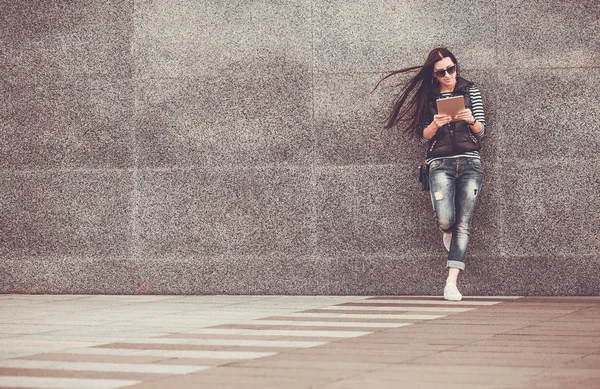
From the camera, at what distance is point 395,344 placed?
17.8 ft

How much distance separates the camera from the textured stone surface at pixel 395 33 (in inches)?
343

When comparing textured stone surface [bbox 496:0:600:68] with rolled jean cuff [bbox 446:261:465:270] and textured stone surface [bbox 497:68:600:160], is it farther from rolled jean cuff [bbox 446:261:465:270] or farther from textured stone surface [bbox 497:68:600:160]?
rolled jean cuff [bbox 446:261:465:270]

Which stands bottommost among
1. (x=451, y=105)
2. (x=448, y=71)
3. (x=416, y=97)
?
(x=451, y=105)

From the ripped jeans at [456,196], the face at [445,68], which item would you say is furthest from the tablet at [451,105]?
the ripped jeans at [456,196]

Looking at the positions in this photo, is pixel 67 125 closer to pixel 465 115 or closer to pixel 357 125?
pixel 357 125

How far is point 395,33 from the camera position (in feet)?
29.0

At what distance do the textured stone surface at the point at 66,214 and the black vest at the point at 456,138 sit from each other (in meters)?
2.72

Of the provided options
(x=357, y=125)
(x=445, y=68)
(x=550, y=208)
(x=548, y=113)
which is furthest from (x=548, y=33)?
(x=357, y=125)

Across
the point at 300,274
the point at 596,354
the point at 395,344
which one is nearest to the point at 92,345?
the point at 395,344

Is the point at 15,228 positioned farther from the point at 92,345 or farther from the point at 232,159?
the point at 92,345

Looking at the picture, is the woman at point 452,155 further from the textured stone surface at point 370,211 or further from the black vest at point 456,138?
the textured stone surface at point 370,211

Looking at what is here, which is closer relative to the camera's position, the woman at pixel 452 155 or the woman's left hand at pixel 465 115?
the woman's left hand at pixel 465 115

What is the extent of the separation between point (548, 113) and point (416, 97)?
42.6 inches

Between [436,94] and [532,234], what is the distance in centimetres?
139
